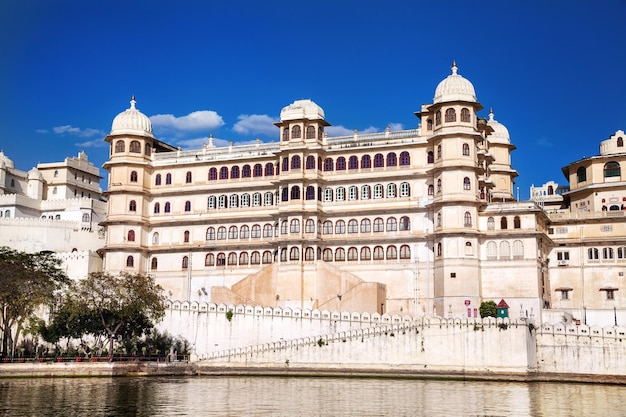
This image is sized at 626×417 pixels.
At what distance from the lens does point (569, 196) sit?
77.9 m

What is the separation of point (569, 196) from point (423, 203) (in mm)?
18020

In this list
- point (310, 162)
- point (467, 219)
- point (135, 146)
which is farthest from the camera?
point (135, 146)

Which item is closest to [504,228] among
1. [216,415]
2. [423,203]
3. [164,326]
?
[423,203]

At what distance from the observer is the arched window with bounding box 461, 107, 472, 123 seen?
66.1 m

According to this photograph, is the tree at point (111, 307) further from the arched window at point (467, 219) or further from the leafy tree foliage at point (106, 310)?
the arched window at point (467, 219)

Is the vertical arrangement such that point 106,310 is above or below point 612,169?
below

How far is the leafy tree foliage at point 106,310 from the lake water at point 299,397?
652 cm

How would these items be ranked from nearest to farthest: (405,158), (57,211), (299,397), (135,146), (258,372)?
1. (299,397)
2. (258,372)
3. (405,158)
4. (135,146)
5. (57,211)

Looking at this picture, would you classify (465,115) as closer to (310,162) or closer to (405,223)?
(405,223)

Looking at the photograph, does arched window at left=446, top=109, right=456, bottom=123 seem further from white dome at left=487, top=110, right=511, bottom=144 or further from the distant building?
the distant building

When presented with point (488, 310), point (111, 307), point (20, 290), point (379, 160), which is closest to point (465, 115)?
point (379, 160)

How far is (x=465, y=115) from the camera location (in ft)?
217

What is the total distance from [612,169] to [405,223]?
20.5 meters


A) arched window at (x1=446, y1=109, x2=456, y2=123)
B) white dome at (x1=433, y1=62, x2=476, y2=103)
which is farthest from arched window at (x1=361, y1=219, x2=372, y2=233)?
white dome at (x1=433, y1=62, x2=476, y2=103)
